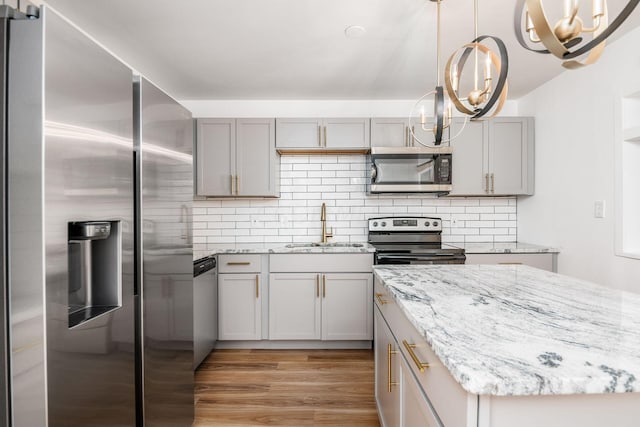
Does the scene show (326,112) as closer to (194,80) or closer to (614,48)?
(194,80)

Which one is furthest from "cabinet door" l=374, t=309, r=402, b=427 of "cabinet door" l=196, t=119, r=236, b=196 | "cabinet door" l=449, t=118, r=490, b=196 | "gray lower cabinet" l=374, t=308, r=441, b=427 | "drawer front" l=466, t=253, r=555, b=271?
"cabinet door" l=196, t=119, r=236, b=196

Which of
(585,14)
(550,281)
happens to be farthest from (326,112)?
(550,281)

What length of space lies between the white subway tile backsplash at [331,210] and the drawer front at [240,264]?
514mm

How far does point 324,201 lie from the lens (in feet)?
11.8

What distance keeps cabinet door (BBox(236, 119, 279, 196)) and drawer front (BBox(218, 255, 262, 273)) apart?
0.63 meters

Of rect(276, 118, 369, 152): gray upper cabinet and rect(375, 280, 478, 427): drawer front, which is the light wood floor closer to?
rect(375, 280, 478, 427): drawer front

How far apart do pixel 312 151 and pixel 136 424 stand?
263 centimetres

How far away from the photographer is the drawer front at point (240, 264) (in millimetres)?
3072

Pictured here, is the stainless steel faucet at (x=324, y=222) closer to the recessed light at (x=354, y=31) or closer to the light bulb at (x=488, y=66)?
the recessed light at (x=354, y=31)

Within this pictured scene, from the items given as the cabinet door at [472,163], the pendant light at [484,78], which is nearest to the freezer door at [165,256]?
the pendant light at [484,78]

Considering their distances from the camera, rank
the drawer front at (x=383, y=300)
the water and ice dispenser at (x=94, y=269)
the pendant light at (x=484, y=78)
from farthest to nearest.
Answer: the drawer front at (x=383, y=300), the pendant light at (x=484, y=78), the water and ice dispenser at (x=94, y=269)

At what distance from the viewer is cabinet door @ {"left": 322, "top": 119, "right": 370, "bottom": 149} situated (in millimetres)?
3287

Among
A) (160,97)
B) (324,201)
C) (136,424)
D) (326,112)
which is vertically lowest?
(136,424)

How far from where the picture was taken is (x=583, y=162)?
2.63 metres
